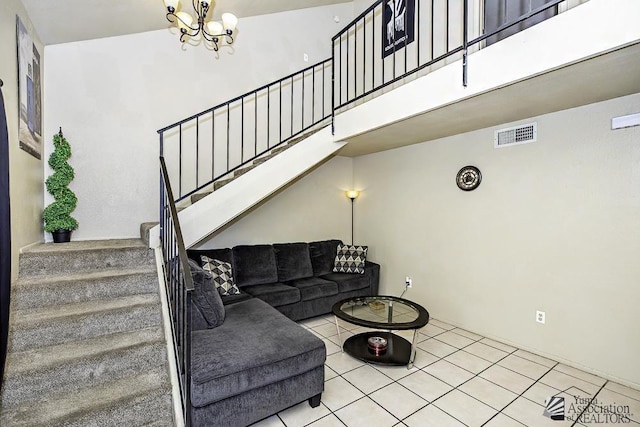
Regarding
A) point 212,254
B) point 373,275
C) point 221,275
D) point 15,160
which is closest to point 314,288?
point 373,275

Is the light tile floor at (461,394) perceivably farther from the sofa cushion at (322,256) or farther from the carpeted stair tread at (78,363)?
the sofa cushion at (322,256)

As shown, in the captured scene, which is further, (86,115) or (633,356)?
(86,115)

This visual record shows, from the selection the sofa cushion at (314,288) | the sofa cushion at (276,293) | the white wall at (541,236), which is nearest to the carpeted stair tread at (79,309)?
the sofa cushion at (276,293)

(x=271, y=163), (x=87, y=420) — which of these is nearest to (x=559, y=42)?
(x=271, y=163)

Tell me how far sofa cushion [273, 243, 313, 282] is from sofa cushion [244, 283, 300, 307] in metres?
0.37

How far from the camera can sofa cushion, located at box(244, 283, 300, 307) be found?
3.68 m

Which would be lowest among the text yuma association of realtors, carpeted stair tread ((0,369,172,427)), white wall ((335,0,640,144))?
the text yuma association of realtors

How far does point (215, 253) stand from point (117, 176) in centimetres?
140

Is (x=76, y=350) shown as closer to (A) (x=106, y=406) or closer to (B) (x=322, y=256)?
(A) (x=106, y=406)

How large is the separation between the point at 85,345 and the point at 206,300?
78 centimetres

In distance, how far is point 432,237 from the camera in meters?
4.09

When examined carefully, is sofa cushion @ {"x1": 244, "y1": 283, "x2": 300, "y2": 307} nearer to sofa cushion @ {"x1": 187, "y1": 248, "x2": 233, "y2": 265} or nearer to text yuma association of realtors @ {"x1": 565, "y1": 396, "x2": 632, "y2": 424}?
sofa cushion @ {"x1": 187, "y1": 248, "x2": 233, "y2": 265}

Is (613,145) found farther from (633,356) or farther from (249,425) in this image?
(249,425)

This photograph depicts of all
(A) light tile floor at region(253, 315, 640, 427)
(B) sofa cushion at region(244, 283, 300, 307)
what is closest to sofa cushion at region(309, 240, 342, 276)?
(B) sofa cushion at region(244, 283, 300, 307)
